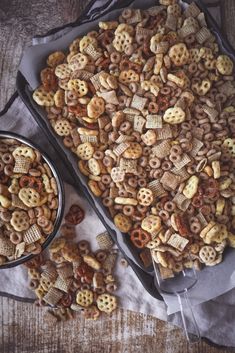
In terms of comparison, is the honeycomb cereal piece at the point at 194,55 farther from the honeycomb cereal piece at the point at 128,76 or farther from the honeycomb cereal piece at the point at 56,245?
the honeycomb cereal piece at the point at 56,245

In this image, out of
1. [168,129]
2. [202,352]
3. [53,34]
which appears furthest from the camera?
[202,352]

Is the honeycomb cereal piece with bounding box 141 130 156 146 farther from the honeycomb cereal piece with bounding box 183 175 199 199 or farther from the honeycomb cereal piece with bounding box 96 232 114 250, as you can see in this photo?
the honeycomb cereal piece with bounding box 96 232 114 250

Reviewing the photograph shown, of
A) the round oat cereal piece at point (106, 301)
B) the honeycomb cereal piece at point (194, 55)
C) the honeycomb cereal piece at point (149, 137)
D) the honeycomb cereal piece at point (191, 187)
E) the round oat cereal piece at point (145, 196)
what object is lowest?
the round oat cereal piece at point (106, 301)

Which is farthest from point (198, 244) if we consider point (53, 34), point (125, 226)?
point (53, 34)

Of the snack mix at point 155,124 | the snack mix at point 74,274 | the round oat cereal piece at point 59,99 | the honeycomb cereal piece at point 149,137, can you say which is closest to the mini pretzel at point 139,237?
the snack mix at point 155,124

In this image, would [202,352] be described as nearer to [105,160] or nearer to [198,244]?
[198,244]

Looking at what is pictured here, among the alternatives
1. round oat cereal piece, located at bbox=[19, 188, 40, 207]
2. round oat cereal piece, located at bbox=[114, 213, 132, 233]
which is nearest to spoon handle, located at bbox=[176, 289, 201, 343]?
round oat cereal piece, located at bbox=[114, 213, 132, 233]
